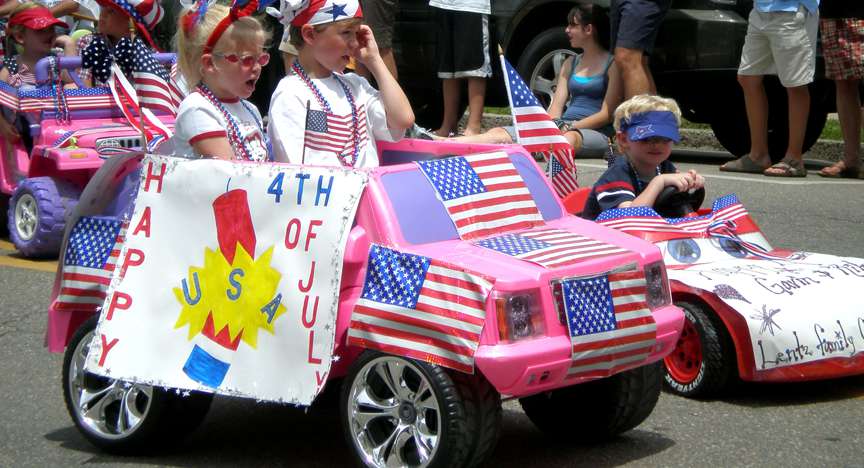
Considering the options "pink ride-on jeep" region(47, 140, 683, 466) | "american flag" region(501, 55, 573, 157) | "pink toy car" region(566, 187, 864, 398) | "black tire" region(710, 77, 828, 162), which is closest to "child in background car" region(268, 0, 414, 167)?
"american flag" region(501, 55, 573, 157)

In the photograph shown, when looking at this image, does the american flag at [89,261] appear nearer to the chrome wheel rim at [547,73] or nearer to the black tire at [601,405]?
the black tire at [601,405]

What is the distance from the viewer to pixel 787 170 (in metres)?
10.6

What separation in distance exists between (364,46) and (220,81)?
74 cm

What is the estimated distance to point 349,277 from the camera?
445cm

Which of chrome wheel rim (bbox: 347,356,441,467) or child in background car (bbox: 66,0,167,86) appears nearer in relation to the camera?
chrome wheel rim (bbox: 347,356,441,467)

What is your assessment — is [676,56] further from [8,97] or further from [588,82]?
[8,97]

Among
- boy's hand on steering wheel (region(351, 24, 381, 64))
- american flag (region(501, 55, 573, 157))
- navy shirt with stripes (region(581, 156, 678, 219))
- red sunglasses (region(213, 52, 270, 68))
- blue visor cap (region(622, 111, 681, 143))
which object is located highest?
red sunglasses (region(213, 52, 270, 68))

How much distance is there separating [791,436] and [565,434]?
2.74 ft

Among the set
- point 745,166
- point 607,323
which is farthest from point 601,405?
point 745,166

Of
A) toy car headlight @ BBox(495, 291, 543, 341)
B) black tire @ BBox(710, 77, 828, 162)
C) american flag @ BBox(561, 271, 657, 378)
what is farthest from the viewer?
black tire @ BBox(710, 77, 828, 162)

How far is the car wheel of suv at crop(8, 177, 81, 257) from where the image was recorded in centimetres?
864

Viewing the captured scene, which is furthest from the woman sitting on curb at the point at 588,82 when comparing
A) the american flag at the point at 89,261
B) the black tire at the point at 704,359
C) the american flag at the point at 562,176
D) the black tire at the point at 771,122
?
the american flag at the point at 89,261

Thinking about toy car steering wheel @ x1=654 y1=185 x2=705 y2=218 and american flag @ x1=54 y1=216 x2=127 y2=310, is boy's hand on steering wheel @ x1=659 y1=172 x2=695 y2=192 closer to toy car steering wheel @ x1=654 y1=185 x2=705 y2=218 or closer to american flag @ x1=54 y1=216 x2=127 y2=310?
toy car steering wheel @ x1=654 y1=185 x2=705 y2=218

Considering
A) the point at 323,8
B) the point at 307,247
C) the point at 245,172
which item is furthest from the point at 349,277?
the point at 323,8
